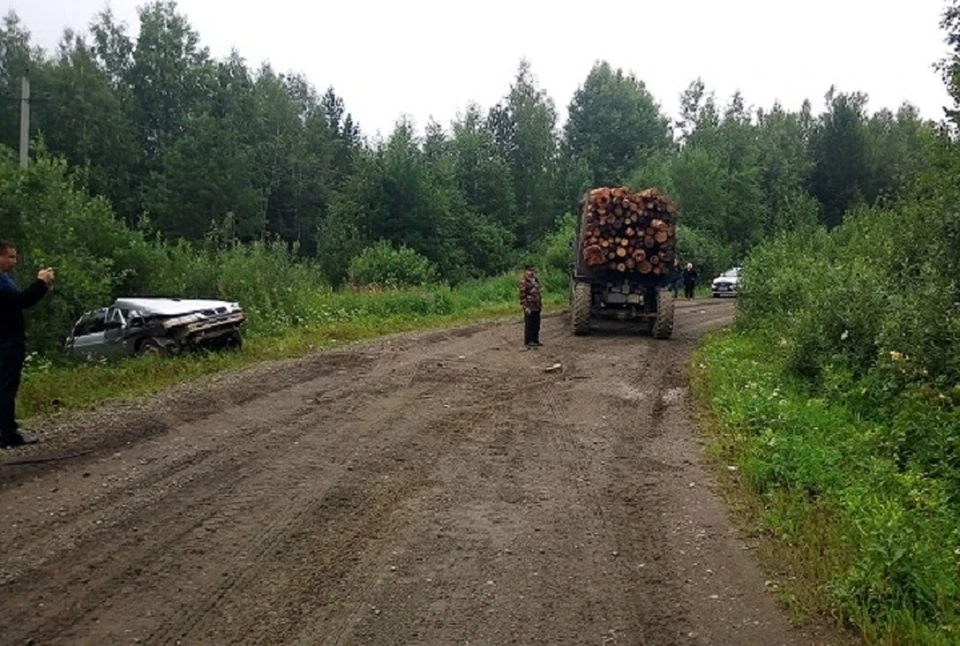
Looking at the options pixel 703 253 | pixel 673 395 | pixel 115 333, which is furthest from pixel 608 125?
pixel 673 395

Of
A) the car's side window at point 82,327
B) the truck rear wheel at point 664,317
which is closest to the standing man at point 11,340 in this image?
the car's side window at point 82,327

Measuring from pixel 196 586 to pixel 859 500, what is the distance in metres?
4.76

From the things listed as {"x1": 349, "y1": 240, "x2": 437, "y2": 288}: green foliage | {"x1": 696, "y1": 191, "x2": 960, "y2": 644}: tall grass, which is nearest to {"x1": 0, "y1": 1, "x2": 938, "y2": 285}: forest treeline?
{"x1": 349, "y1": 240, "x2": 437, "y2": 288}: green foliage

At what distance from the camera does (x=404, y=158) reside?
37.8 m

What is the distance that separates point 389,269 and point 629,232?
42.4 ft

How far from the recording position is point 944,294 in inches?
394

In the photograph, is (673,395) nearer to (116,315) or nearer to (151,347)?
(151,347)

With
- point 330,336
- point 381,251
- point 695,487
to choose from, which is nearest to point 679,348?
point 330,336

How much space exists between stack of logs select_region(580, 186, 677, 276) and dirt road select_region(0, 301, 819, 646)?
319 inches

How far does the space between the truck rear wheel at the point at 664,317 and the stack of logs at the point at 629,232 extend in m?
0.55

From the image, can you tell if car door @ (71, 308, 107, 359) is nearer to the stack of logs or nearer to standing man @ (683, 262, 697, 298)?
the stack of logs

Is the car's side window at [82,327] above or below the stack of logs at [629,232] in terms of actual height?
below

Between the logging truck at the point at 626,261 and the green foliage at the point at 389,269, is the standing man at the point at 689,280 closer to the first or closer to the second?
the green foliage at the point at 389,269

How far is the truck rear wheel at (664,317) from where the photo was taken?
1894 cm
